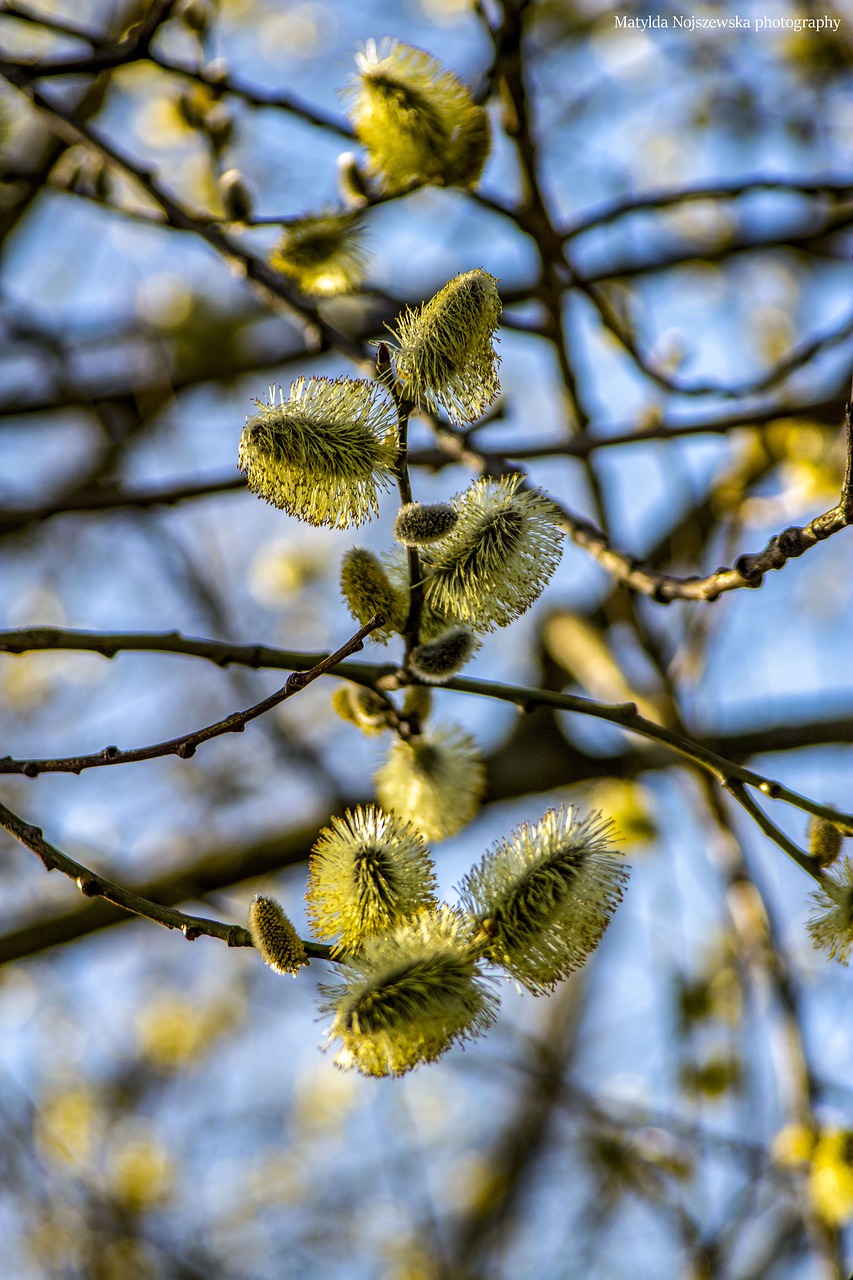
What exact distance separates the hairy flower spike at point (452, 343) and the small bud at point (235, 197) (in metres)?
1.01

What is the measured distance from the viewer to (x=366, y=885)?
1.15 metres

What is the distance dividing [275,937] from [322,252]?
1240 mm

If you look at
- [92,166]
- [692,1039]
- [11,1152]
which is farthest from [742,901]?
[11,1152]

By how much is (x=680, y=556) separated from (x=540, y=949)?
2583 millimetres

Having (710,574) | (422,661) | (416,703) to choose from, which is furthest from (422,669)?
(710,574)

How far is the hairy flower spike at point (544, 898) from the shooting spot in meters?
1.18

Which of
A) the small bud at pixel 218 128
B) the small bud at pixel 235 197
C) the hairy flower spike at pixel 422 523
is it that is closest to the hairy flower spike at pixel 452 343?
the hairy flower spike at pixel 422 523

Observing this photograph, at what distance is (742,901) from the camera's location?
235 cm

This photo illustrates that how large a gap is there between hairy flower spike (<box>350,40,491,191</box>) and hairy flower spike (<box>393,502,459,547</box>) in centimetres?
90

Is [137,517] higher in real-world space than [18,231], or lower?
lower

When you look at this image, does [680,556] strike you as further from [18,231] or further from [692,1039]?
[18,231]

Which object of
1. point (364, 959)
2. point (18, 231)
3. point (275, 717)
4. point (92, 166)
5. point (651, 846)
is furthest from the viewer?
point (18, 231)

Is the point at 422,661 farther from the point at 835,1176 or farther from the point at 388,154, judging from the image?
the point at 835,1176

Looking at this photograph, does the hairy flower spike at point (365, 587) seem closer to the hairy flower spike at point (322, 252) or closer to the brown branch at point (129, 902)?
the brown branch at point (129, 902)
